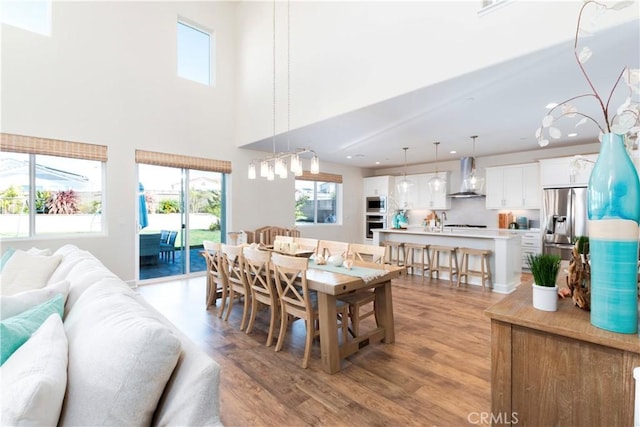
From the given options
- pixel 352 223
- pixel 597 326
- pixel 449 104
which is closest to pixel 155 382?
pixel 597 326

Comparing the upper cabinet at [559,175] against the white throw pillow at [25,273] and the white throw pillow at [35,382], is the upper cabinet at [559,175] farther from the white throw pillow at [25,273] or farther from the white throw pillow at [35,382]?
the white throw pillow at [25,273]

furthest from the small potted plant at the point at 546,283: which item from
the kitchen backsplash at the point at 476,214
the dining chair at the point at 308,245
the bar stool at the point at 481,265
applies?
the kitchen backsplash at the point at 476,214

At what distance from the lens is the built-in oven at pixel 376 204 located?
872 centimetres

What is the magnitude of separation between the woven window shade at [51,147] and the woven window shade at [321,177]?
411cm

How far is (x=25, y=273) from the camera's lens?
2.20 meters

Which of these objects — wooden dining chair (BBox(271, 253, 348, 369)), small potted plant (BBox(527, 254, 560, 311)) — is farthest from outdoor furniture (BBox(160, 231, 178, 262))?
small potted plant (BBox(527, 254, 560, 311))

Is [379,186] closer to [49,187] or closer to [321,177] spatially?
[321,177]

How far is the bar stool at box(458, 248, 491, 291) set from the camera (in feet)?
15.2

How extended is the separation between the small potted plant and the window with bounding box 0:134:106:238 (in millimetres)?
5602

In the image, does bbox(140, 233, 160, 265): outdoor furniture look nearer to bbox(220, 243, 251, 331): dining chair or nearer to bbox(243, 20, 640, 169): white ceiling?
bbox(243, 20, 640, 169): white ceiling

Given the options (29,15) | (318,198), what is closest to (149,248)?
(29,15)

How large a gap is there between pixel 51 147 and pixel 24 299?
405 centimetres

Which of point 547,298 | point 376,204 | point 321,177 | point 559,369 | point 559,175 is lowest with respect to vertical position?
point 559,369

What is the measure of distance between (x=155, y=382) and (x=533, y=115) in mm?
5193
